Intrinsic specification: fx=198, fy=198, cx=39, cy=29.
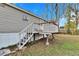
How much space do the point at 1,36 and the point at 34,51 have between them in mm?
1159

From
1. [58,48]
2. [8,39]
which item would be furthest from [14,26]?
[58,48]

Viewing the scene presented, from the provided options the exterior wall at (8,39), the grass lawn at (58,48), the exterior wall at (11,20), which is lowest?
the grass lawn at (58,48)

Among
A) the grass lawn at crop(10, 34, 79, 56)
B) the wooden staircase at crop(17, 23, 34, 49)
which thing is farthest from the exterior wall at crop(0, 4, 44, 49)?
the grass lawn at crop(10, 34, 79, 56)

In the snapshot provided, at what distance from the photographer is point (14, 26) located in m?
6.82

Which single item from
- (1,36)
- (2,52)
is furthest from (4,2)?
(2,52)

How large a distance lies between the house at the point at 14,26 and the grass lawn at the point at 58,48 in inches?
15.2

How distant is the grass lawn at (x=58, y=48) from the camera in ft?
20.7

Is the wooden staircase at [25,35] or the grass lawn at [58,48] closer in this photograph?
the grass lawn at [58,48]

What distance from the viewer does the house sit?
630 cm

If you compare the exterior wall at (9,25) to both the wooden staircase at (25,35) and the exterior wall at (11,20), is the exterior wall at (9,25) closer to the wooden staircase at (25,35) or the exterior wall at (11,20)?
the exterior wall at (11,20)

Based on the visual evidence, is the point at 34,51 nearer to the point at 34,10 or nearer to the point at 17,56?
the point at 17,56

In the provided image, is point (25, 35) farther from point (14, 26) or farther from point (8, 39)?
point (8, 39)

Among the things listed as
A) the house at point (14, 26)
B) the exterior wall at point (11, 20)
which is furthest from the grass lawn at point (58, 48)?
the exterior wall at point (11, 20)

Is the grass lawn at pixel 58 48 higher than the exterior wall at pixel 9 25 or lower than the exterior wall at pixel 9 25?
lower
